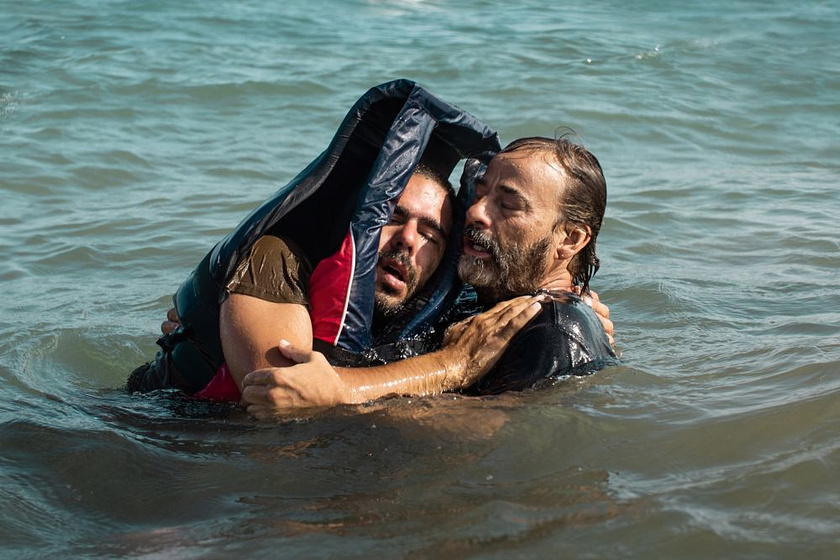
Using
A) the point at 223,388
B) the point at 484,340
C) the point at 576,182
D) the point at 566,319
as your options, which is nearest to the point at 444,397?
the point at 484,340

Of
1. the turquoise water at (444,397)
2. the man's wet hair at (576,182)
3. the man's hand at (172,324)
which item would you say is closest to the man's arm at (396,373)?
the turquoise water at (444,397)

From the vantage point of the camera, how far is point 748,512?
3762mm

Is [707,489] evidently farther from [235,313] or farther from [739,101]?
[739,101]

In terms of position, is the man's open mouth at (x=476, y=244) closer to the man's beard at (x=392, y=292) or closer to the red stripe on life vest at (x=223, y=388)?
the man's beard at (x=392, y=292)

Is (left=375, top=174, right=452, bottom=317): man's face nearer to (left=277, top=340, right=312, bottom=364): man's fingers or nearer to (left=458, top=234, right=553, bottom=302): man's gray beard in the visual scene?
(left=458, top=234, right=553, bottom=302): man's gray beard

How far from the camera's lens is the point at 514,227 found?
537 cm

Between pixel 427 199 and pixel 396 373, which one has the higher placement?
pixel 427 199

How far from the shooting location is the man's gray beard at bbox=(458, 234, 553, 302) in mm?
5340

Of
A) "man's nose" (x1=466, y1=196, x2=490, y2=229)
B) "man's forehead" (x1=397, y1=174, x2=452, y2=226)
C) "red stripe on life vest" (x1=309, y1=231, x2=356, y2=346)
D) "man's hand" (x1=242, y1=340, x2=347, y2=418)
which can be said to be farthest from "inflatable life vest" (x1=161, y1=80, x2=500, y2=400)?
"man's hand" (x1=242, y1=340, x2=347, y2=418)

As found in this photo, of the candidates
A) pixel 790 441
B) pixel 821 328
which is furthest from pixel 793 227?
pixel 790 441

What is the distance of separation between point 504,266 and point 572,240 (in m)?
0.43

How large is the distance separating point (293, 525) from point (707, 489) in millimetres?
1495

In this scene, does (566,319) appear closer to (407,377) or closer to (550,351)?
(550,351)

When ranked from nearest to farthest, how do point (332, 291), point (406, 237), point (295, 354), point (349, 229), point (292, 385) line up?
point (292, 385), point (295, 354), point (332, 291), point (349, 229), point (406, 237)
